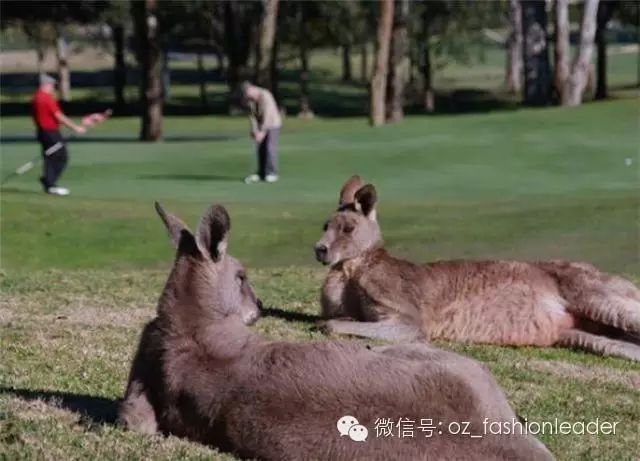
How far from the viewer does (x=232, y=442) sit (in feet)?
21.5

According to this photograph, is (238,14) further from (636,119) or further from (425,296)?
(425,296)

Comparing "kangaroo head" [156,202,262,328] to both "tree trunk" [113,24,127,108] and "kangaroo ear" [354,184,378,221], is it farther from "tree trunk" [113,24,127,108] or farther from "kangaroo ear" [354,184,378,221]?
"tree trunk" [113,24,127,108]

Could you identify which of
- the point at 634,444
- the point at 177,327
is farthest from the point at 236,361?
the point at 634,444

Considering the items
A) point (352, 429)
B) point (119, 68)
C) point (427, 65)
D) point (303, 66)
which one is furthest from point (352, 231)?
point (119, 68)

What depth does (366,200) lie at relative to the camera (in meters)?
11.2

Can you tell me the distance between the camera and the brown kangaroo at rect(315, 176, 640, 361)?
10938mm

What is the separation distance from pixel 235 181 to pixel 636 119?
1055 centimetres

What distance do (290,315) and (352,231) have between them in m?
1.12

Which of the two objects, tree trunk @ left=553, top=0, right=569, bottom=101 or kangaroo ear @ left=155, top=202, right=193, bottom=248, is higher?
kangaroo ear @ left=155, top=202, right=193, bottom=248

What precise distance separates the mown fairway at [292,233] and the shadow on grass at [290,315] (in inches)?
3.5

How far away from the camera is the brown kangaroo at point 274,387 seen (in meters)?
6.20

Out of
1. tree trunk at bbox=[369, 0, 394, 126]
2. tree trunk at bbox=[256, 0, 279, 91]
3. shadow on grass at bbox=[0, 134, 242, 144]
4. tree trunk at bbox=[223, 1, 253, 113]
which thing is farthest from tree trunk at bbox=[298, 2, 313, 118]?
tree trunk at bbox=[369, 0, 394, 126]

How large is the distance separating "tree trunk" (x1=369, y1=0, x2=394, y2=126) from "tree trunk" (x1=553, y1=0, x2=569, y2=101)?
5.33 metres

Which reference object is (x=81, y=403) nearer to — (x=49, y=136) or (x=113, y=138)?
(x=49, y=136)
